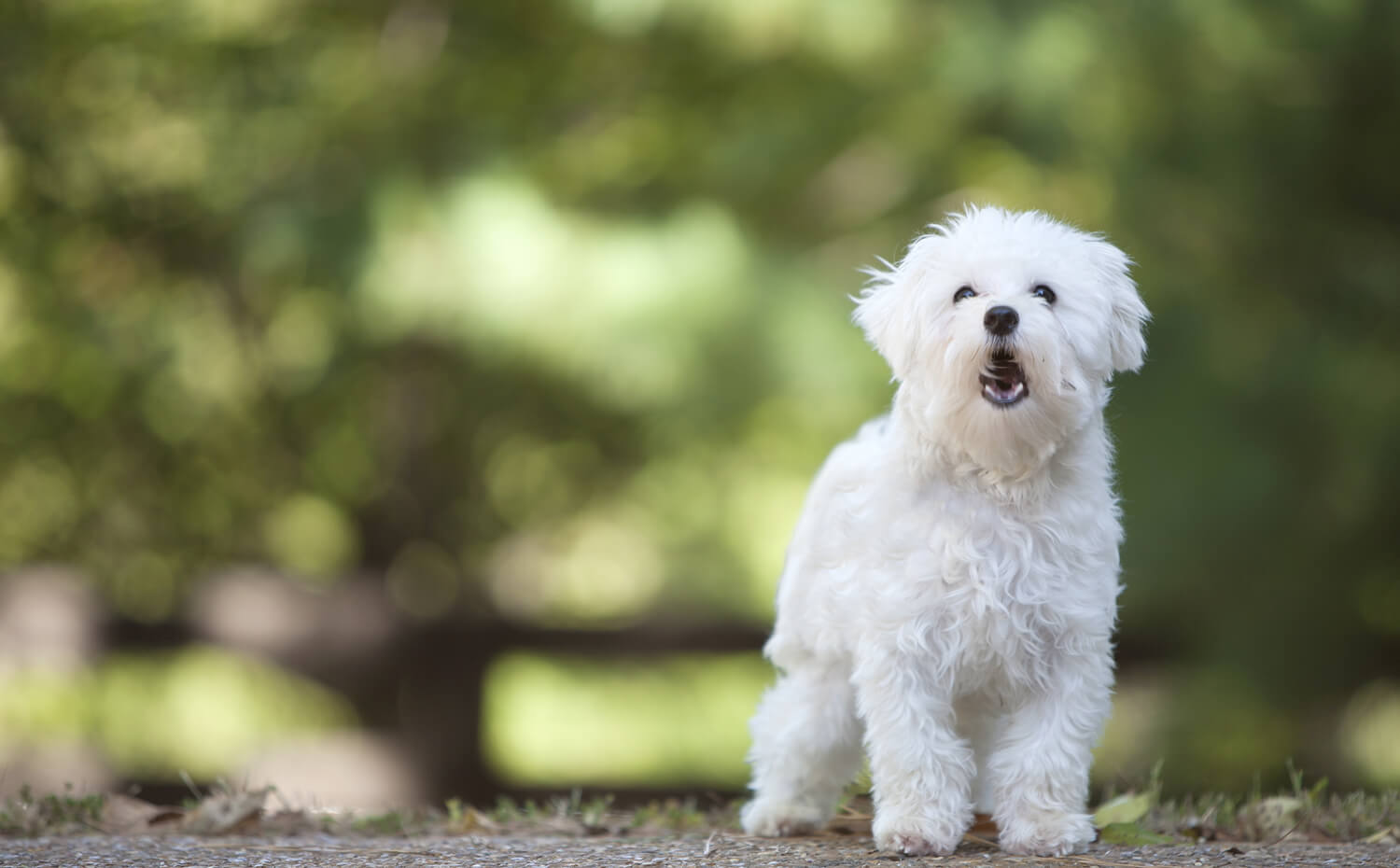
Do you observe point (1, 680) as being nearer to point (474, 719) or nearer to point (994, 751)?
point (474, 719)

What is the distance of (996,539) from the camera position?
3.41 m

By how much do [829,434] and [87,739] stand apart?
17.2 feet

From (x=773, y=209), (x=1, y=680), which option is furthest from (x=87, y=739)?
(x=773, y=209)

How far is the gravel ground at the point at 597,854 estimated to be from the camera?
327 cm

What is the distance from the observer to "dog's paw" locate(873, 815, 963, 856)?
10.9 ft

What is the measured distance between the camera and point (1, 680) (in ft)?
28.3

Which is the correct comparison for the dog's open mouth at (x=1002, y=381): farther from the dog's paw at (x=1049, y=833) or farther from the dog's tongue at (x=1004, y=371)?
the dog's paw at (x=1049, y=833)

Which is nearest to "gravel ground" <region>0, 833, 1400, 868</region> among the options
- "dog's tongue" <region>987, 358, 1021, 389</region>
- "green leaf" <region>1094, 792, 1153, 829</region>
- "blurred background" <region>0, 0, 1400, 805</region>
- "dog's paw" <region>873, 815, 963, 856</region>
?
"dog's paw" <region>873, 815, 963, 856</region>

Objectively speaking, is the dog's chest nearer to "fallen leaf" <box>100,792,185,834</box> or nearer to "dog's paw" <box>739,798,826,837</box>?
"dog's paw" <box>739,798,826,837</box>

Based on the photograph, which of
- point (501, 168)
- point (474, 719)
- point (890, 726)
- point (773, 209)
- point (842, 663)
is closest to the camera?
Answer: point (890, 726)

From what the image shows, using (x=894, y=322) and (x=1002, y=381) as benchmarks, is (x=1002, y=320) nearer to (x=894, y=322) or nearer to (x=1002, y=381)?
(x=1002, y=381)

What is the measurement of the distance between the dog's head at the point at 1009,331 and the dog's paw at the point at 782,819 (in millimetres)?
1163

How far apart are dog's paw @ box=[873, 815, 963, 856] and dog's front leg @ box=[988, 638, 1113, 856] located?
176 mm

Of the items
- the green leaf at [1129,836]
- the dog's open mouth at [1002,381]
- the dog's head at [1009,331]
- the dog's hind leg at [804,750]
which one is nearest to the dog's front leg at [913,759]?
the dog's hind leg at [804,750]
